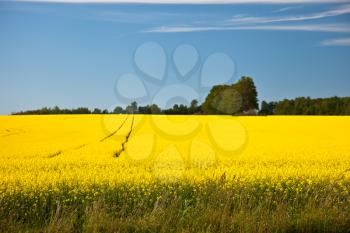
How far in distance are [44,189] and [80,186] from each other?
718 millimetres

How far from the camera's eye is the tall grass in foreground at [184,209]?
8.24 metres

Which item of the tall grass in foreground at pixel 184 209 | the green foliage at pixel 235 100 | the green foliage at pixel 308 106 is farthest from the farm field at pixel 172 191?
the green foliage at pixel 308 106

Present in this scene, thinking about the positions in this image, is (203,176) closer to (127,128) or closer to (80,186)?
(80,186)

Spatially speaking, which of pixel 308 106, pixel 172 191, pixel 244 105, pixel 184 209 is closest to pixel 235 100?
pixel 244 105

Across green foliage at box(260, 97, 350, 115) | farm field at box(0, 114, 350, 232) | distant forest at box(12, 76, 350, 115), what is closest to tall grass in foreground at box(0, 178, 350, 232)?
farm field at box(0, 114, 350, 232)

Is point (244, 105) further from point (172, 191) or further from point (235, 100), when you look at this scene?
point (172, 191)

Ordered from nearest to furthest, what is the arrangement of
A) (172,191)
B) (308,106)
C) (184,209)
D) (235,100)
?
(184,209), (172,191), (235,100), (308,106)

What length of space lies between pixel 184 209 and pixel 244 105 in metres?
50.2

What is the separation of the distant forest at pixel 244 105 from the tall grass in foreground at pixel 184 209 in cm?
4343

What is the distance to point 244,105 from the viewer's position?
59.2 meters

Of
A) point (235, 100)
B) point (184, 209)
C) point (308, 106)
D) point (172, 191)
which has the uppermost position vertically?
point (235, 100)

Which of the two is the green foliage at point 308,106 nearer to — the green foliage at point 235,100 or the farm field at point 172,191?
the green foliage at point 235,100

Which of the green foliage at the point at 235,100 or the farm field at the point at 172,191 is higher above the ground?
the green foliage at the point at 235,100

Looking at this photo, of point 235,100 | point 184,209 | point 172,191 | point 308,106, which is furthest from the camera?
point 308,106
